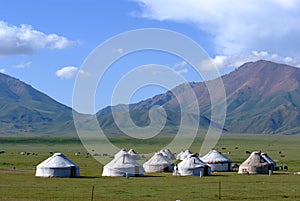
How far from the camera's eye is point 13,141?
176000mm

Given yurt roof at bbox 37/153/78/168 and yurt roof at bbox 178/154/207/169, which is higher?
yurt roof at bbox 178/154/207/169

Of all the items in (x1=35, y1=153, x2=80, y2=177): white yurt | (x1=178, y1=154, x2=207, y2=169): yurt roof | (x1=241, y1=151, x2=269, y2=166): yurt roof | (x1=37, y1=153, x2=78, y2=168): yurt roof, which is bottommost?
(x1=35, y1=153, x2=80, y2=177): white yurt

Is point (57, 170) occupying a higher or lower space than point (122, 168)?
lower

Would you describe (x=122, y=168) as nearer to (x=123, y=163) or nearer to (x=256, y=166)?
(x=123, y=163)

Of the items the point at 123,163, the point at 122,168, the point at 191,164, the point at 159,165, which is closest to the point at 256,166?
the point at 191,164

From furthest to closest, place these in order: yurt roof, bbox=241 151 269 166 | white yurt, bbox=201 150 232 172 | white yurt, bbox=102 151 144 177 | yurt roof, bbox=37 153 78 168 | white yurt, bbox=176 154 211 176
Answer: white yurt, bbox=201 150 232 172 < yurt roof, bbox=241 151 269 166 < white yurt, bbox=176 154 211 176 < white yurt, bbox=102 151 144 177 < yurt roof, bbox=37 153 78 168

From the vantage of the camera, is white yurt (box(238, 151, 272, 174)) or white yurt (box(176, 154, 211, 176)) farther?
white yurt (box(238, 151, 272, 174))

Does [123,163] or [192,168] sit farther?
[192,168]

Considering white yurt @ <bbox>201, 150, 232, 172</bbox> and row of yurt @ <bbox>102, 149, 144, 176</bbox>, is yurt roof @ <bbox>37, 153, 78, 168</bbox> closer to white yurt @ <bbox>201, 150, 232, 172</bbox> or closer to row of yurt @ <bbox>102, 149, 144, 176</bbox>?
row of yurt @ <bbox>102, 149, 144, 176</bbox>

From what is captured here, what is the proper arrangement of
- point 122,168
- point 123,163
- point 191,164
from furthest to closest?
point 191,164
point 123,163
point 122,168

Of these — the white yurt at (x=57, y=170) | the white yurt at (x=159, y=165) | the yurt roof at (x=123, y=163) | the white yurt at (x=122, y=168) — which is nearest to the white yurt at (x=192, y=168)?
the white yurt at (x=122, y=168)

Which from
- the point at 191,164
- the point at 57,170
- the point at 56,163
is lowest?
the point at 57,170

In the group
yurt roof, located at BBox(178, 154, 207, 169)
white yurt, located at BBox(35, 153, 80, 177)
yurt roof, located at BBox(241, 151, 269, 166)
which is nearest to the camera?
white yurt, located at BBox(35, 153, 80, 177)

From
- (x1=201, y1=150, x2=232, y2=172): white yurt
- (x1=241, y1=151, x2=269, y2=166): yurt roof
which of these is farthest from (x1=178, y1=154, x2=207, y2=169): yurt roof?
(x1=201, y1=150, x2=232, y2=172): white yurt
